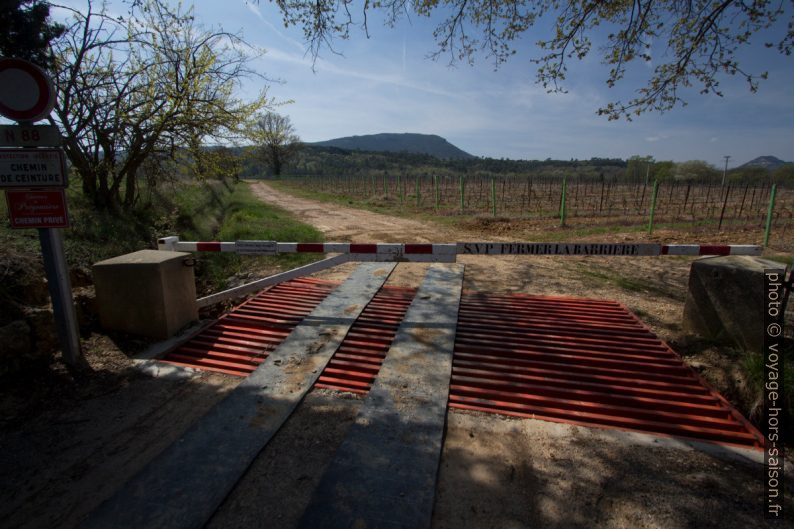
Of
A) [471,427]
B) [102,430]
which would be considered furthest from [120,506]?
[471,427]

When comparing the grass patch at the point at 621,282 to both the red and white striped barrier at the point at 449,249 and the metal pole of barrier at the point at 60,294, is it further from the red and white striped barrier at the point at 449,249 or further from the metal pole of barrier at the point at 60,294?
the metal pole of barrier at the point at 60,294

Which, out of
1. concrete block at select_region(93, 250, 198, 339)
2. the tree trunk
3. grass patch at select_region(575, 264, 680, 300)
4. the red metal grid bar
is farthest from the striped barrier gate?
the tree trunk

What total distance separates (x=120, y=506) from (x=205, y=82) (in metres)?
9.30

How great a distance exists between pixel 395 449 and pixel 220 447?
1211 millimetres

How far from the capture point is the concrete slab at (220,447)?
225 cm

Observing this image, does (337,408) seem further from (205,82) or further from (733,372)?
(205,82)

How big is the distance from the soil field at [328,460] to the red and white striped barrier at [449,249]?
3.98ft

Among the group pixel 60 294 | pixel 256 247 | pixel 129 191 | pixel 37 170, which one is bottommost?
pixel 60 294

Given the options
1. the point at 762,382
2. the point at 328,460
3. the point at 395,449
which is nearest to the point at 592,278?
the point at 762,382

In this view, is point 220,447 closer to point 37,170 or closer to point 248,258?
point 37,170

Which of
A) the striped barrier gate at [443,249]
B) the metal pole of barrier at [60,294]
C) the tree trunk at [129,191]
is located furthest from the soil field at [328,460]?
the tree trunk at [129,191]

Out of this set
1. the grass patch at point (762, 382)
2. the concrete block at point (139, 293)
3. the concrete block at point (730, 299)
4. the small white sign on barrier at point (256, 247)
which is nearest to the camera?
the grass patch at point (762, 382)

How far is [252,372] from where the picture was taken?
382cm

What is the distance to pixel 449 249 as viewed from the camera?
4.81 meters
